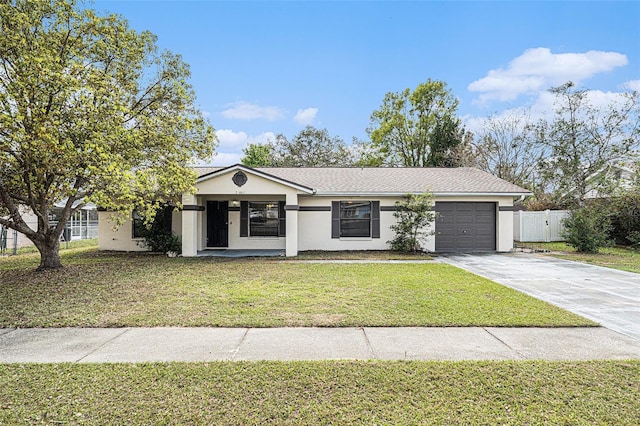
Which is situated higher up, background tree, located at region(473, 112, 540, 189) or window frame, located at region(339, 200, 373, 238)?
background tree, located at region(473, 112, 540, 189)

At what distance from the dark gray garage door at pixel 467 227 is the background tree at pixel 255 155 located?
72.4 feet

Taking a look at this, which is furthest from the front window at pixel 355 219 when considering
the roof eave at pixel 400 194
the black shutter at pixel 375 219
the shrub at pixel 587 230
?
the shrub at pixel 587 230

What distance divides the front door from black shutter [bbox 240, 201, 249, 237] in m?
0.62

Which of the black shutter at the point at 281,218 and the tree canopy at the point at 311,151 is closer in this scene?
the black shutter at the point at 281,218

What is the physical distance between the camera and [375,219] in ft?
46.0

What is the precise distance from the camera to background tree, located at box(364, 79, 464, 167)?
32.8 metres

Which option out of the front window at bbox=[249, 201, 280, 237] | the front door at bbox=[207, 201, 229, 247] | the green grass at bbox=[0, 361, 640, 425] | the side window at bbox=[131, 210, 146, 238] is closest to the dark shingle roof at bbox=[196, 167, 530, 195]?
the front window at bbox=[249, 201, 280, 237]

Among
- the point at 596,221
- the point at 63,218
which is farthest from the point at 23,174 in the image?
the point at 596,221

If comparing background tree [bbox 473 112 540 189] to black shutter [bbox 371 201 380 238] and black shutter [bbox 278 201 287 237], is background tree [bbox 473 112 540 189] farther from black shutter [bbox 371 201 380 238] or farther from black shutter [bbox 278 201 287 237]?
black shutter [bbox 278 201 287 237]

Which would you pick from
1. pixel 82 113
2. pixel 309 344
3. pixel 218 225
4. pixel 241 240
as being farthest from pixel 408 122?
pixel 309 344

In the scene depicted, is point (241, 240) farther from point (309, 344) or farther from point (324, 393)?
point (324, 393)

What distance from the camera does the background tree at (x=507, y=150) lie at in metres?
24.6

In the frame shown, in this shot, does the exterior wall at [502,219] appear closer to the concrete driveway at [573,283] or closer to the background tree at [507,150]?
the concrete driveway at [573,283]

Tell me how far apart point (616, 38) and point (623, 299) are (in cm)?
1717
